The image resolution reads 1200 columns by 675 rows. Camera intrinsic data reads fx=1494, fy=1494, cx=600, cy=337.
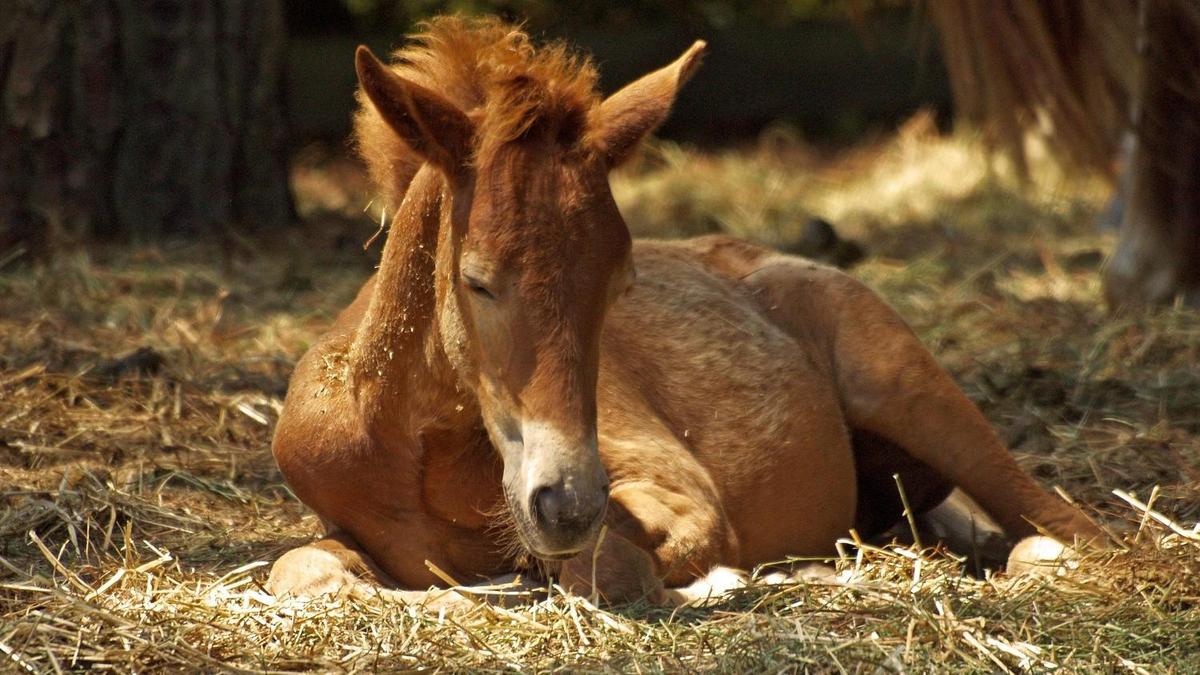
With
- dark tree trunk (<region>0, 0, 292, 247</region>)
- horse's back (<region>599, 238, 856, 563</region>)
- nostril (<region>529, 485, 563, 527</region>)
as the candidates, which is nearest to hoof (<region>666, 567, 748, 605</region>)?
horse's back (<region>599, 238, 856, 563</region>)

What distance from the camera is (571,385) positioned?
2.79 metres

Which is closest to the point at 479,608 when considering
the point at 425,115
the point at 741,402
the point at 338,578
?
the point at 338,578

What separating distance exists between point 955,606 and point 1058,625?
202 millimetres

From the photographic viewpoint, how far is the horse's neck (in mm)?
3096

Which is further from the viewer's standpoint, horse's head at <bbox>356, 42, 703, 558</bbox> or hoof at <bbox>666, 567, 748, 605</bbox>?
hoof at <bbox>666, 567, 748, 605</bbox>

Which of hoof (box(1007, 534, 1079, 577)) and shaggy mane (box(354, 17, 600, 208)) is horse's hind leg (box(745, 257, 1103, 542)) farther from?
shaggy mane (box(354, 17, 600, 208))

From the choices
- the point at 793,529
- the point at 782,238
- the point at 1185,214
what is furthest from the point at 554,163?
the point at 782,238

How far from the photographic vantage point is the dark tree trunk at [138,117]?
6273 mm

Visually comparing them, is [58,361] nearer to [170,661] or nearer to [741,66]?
[170,661]

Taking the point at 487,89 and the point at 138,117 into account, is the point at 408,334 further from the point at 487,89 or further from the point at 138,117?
the point at 138,117

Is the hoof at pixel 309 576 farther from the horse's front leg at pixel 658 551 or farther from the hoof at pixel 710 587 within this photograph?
the hoof at pixel 710 587

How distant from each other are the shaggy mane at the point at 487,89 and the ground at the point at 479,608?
487 mm

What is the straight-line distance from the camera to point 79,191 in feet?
21.4

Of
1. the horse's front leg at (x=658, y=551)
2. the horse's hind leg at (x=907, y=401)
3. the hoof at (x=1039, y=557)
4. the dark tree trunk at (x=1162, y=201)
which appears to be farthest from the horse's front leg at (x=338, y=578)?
the dark tree trunk at (x=1162, y=201)
